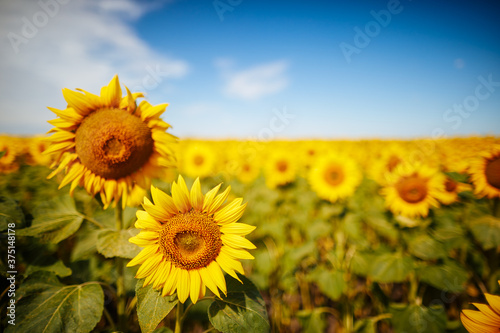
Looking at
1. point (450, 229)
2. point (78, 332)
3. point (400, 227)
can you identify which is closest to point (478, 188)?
point (450, 229)

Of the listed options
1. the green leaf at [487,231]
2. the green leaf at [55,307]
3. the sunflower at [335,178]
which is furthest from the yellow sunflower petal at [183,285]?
the sunflower at [335,178]

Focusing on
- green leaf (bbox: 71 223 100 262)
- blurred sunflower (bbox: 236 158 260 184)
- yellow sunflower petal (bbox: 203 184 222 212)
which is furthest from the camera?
blurred sunflower (bbox: 236 158 260 184)

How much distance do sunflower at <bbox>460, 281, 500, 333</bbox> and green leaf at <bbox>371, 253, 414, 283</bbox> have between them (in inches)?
50.1

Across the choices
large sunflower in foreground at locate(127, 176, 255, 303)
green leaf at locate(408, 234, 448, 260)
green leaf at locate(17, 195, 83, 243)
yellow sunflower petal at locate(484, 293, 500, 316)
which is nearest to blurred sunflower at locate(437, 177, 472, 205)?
green leaf at locate(408, 234, 448, 260)

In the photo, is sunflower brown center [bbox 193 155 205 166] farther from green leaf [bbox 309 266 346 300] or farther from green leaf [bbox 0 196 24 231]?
green leaf [bbox 0 196 24 231]

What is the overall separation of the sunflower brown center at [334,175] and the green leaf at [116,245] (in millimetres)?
4113

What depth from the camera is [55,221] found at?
173 centimetres

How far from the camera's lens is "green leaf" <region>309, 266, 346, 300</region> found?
3074 millimetres

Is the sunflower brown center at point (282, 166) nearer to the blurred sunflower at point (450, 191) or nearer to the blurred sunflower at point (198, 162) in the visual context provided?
the blurred sunflower at point (198, 162)

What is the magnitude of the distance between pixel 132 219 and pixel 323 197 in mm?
3634

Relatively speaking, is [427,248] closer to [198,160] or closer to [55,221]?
[55,221]

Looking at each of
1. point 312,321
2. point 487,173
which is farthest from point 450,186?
point 312,321

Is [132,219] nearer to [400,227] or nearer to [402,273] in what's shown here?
[402,273]

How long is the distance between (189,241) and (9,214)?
1400mm
